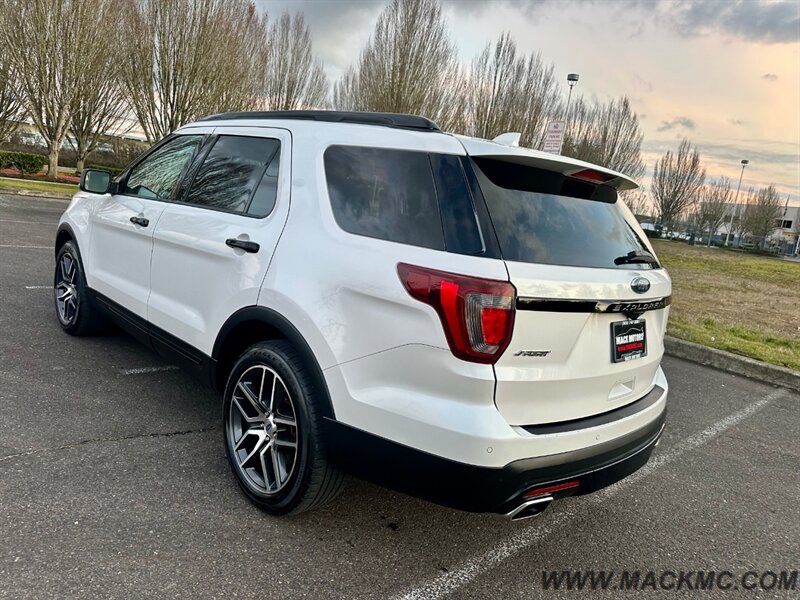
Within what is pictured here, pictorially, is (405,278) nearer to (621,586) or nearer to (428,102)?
(621,586)

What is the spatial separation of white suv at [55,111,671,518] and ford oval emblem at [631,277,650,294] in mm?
15

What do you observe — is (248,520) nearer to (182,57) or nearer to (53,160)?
(182,57)

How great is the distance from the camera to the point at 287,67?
92.9 ft

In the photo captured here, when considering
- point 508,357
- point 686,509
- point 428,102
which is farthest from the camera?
point 428,102

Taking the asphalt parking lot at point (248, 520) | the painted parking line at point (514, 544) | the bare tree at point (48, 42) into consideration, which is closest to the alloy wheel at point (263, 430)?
the asphalt parking lot at point (248, 520)

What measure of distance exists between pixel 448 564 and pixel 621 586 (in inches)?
30.6

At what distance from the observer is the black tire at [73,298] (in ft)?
15.1

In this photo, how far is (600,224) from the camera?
8.59 feet

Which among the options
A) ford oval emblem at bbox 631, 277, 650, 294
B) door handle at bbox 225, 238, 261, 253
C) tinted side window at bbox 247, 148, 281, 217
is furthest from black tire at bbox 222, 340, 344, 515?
ford oval emblem at bbox 631, 277, 650, 294

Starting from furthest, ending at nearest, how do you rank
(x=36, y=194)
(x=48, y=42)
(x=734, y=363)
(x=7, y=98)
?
(x=7, y=98) < (x=48, y=42) < (x=36, y=194) < (x=734, y=363)

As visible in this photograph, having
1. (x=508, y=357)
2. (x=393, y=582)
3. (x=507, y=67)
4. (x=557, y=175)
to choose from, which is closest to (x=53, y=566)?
(x=393, y=582)

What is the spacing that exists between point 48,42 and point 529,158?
77.4 ft

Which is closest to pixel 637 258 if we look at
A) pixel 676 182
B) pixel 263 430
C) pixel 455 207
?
pixel 455 207

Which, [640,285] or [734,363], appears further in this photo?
[734,363]
